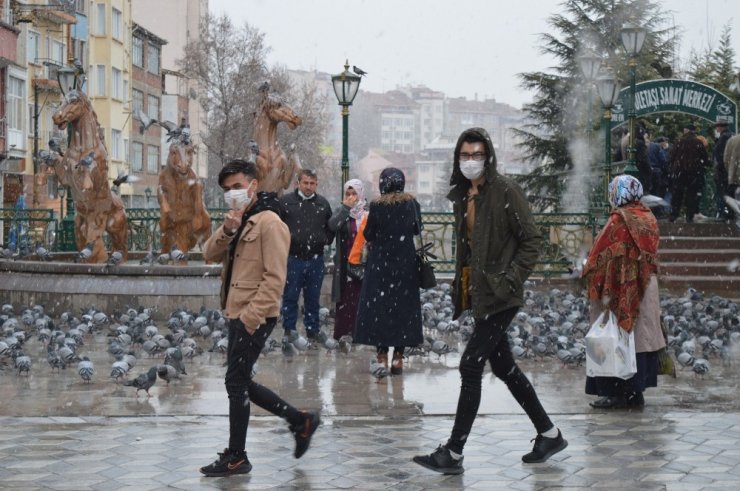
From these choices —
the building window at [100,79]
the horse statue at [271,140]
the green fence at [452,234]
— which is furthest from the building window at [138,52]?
the horse statue at [271,140]

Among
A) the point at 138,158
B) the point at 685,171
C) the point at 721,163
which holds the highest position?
the point at 138,158

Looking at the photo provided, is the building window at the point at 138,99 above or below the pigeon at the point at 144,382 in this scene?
above

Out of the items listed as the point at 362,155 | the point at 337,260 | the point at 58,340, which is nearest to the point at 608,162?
the point at 337,260

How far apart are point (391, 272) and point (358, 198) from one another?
1394 mm

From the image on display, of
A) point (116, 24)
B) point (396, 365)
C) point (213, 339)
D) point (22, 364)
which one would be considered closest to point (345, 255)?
point (396, 365)

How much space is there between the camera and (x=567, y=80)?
38594 millimetres

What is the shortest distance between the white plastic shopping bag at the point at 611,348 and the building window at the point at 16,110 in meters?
38.7

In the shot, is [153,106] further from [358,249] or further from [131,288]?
[358,249]

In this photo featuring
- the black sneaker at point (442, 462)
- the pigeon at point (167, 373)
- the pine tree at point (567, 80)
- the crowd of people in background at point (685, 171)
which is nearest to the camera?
the black sneaker at point (442, 462)

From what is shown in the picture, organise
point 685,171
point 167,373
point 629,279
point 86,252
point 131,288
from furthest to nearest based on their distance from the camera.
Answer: point 685,171 < point 86,252 < point 131,288 < point 167,373 < point 629,279

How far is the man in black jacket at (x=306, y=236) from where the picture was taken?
12.3 m

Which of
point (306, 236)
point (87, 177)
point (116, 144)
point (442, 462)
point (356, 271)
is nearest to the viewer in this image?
point (442, 462)

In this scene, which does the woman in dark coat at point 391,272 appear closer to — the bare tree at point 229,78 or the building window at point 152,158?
the bare tree at point 229,78

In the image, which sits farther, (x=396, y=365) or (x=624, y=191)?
(x=396, y=365)
